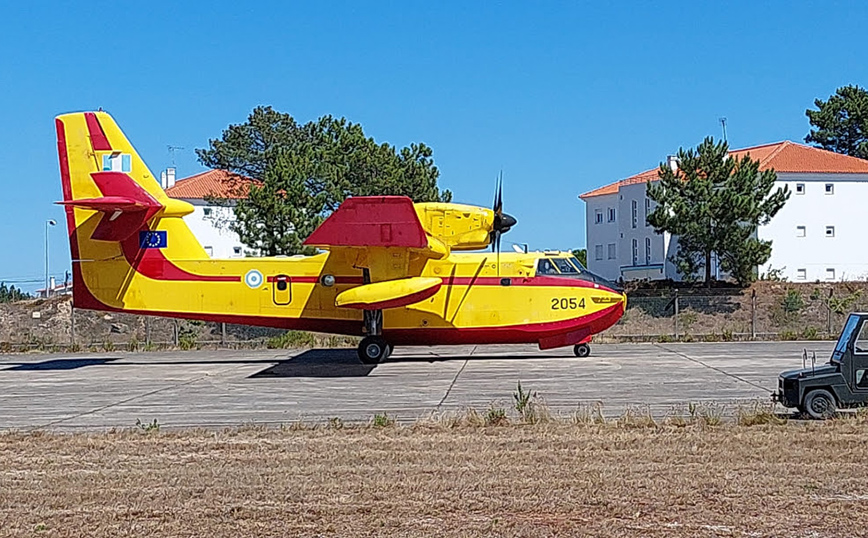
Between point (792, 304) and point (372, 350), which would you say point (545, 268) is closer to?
point (372, 350)

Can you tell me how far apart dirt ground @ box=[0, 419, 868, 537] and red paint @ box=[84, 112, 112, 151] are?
16.0 metres

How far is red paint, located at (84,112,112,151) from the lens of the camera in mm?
27984

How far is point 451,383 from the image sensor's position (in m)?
21.7

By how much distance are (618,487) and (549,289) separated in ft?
62.5

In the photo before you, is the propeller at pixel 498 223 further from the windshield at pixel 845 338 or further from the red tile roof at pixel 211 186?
the red tile roof at pixel 211 186

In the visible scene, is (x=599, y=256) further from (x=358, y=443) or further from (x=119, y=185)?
(x=358, y=443)

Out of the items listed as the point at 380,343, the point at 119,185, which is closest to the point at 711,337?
the point at 380,343

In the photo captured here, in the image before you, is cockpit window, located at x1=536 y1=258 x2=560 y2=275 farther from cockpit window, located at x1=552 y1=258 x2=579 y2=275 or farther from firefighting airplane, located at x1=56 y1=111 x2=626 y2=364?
cockpit window, located at x1=552 y1=258 x2=579 y2=275

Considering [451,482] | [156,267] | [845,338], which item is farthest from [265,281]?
[451,482]

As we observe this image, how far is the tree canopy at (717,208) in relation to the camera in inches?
1970

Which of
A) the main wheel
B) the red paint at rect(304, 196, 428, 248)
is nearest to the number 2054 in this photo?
the main wheel

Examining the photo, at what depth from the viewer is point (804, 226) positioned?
63.2 meters

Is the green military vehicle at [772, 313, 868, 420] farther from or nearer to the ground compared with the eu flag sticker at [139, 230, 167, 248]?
nearer to the ground

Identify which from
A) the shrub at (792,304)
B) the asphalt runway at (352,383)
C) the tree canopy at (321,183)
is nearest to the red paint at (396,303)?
the asphalt runway at (352,383)
